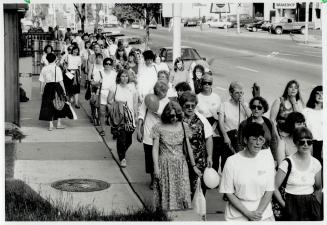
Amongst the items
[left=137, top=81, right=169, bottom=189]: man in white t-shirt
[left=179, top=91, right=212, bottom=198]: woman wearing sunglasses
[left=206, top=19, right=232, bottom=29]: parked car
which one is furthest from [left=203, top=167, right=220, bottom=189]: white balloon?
[left=206, top=19, right=232, bottom=29]: parked car

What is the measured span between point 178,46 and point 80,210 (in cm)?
788

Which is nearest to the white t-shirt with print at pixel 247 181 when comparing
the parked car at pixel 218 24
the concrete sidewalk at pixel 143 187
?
the concrete sidewalk at pixel 143 187

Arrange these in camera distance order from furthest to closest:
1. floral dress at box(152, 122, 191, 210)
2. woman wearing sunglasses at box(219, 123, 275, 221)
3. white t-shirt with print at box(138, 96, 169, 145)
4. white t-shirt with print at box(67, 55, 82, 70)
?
white t-shirt with print at box(67, 55, 82, 70) → white t-shirt with print at box(138, 96, 169, 145) → floral dress at box(152, 122, 191, 210) → woman wearing sunglasses at box(219, 123, 275, 221)

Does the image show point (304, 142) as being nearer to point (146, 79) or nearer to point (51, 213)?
point (51, 213)

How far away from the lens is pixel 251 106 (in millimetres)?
6680

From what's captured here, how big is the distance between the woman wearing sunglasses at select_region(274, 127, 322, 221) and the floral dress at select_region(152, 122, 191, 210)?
4.59ft

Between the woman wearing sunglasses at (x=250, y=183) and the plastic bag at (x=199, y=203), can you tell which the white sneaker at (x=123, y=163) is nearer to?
the plastic bag at (x=199, y=203)

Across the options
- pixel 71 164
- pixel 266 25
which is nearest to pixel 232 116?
pixel 71 164

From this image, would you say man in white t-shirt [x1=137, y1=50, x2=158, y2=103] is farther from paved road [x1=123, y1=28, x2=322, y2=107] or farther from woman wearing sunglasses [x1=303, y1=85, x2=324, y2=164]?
paved road [x1=123, y1=28, x2=322, y2=107]

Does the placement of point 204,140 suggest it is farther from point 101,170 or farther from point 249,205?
point 101,170

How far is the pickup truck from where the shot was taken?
163ft

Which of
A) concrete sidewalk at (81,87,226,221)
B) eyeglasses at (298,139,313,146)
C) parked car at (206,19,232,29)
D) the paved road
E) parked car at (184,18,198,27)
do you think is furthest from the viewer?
parked car at (184,18,198,27)

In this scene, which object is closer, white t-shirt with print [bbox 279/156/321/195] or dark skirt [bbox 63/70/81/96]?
white t-shirt with print [bbox 279/156/321/195]

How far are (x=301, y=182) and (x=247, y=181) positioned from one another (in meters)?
0.52
